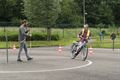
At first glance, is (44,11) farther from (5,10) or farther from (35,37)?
(5,10)

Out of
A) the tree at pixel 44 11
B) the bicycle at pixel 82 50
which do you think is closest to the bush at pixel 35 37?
the tree at pixel 44 11

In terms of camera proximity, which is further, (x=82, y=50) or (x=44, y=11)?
(x=44, y=11)

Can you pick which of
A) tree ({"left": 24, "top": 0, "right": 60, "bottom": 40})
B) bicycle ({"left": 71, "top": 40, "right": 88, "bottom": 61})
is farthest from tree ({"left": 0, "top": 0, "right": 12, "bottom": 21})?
bicycle ({"left": 71, "top": 40, "right": 88, "bottom": 61})

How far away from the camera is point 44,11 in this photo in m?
49.8

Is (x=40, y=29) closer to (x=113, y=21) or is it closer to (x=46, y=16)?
(x=46, y=16)

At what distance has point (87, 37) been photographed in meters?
23.1

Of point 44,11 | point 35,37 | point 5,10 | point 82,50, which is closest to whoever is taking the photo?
point 82,50

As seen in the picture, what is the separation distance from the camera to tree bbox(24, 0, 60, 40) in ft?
163

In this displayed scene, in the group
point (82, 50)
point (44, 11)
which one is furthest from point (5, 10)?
point (82, 50)

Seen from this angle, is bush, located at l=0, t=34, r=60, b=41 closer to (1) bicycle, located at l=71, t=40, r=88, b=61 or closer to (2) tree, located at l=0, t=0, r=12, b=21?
(1) bicycle, located at l=71, t=40, r=88, b=61

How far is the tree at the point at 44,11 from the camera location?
49750 millimetres

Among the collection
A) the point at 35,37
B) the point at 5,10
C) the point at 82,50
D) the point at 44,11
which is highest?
the point at 5,10

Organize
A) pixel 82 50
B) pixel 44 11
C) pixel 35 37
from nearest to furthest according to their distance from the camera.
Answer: pixel 82 50, pixel 44 11, pixel 35 37

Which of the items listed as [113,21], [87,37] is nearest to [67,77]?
[87,37]
